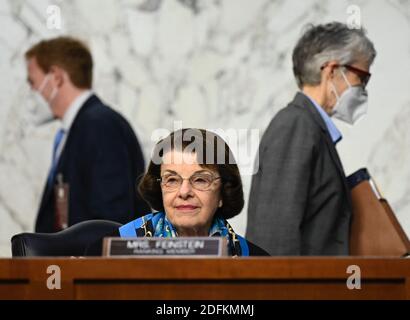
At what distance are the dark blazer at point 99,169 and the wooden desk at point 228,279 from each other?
2.15m

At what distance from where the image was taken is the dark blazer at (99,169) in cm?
491

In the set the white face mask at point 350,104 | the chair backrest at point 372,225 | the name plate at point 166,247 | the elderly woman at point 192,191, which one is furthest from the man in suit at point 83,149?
the name plate at point 166,247

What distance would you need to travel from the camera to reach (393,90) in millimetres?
5859

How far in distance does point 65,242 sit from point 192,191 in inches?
15.4

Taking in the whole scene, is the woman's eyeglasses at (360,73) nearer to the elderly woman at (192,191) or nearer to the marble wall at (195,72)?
the elderly woman at (192,191)

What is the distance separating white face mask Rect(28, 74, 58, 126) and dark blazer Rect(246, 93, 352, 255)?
1834 millimetres

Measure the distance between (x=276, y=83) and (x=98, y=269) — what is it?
3.24 m

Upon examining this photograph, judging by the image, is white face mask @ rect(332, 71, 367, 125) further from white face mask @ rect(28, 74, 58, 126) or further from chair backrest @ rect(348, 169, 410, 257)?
white face mask @ rect(28, 74, 58, 126)

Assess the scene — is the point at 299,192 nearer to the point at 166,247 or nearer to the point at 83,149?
the point at 166,247

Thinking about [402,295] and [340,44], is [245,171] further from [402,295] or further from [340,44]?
[402,295]

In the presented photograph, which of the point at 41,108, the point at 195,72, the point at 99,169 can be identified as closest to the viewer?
the point at 99,169

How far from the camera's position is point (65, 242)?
3443mm

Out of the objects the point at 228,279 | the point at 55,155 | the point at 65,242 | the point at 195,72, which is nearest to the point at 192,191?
the point at 65,242

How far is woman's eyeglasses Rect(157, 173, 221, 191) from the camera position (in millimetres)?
3453
